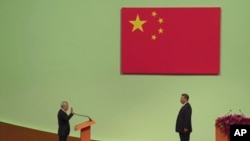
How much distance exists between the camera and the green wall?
7449 mm

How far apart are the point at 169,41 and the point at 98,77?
151cm

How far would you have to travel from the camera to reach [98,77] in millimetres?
7590

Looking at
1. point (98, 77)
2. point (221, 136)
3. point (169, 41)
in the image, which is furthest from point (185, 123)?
point (98, 77)

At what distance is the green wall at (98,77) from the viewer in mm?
7449

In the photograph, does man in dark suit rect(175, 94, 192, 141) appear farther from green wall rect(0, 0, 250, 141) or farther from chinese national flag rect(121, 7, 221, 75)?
chinese national flag rect(121, 7, 221, 75)

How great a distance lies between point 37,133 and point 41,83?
0.95m

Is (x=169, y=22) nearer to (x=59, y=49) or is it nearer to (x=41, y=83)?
(x=59, y=49)

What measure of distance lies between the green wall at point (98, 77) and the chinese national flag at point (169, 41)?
14cm

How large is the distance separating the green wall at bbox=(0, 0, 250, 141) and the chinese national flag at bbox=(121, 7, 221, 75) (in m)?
0.14

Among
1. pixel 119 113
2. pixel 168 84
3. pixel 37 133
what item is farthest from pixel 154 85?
pixel 37 133

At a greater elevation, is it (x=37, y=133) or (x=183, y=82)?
(x=183, y=82)

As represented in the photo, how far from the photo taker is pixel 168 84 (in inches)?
296

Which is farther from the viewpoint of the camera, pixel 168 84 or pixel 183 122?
pixel 168 84

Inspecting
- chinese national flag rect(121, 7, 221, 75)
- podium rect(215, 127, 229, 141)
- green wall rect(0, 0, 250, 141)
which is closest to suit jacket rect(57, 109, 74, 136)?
green wall rect(0, 0, 250, 141)
